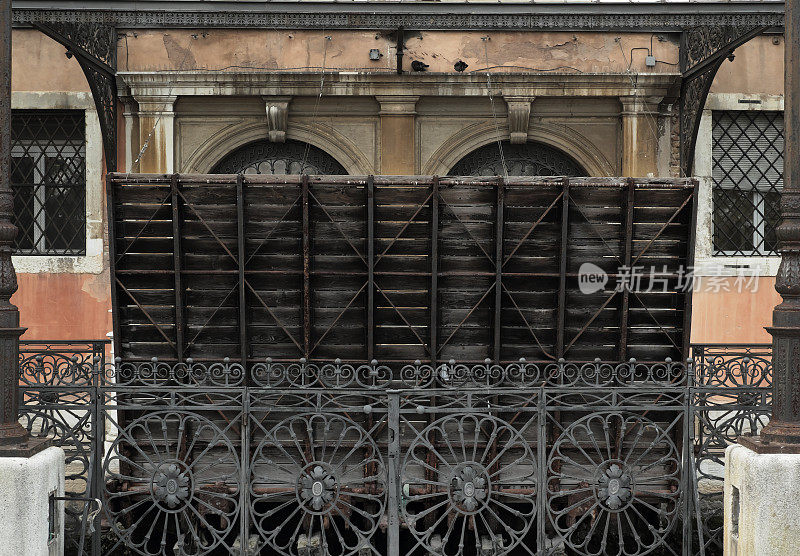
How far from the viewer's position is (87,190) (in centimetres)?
1215

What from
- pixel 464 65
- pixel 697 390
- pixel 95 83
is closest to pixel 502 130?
pixel 464 65

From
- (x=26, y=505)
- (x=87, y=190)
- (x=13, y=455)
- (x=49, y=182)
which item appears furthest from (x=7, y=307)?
(x=49, y=182)

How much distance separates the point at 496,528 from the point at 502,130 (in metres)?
6.19

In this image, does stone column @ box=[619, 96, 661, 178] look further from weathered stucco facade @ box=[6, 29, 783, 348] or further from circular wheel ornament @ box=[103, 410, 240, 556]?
circular wheel ornament @ box=[103, 410, 240, 556]

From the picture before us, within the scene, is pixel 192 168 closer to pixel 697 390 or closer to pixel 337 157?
pixel 337 157

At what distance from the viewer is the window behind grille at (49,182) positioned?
1226 centimetres

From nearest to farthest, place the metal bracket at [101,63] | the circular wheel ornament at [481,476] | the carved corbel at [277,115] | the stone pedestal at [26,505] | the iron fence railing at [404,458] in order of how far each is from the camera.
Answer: the stone pedestal at [26,505], the iron fence railing at [404,458], the circular wheel ornament at [481,476], the metal bracket at [101,63], the carved corbel at [277,115]

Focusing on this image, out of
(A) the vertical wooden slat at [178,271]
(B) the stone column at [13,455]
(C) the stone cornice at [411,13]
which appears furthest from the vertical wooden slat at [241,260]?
(C) the stone cornice at [411,13]

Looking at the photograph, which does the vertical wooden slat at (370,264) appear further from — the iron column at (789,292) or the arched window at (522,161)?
the arched window at (522,161)

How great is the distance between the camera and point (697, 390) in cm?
630

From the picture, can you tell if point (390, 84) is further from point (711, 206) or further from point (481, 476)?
point (481, 476)

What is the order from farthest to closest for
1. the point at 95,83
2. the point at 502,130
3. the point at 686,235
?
the point at 502,130, the point at 95,83, the point at 686,235

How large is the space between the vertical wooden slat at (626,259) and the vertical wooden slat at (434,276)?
69.3 inches

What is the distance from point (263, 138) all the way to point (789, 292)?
8399mm
